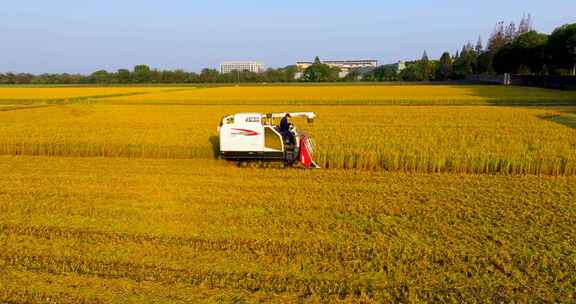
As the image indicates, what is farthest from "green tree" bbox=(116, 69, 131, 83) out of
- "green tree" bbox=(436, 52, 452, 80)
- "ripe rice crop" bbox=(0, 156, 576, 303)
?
"ripe rice crop" bbox=(0, 156, 576, 303)

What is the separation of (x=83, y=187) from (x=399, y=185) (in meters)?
8.49

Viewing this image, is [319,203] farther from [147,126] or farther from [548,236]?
[147,126]

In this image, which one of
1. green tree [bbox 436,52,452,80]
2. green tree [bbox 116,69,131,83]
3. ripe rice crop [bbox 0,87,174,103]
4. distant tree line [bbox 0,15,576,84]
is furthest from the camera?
green tree [bbox 436,52,452,80]

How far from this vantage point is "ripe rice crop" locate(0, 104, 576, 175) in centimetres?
1271

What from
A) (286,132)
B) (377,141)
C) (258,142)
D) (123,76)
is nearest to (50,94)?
(258,142)

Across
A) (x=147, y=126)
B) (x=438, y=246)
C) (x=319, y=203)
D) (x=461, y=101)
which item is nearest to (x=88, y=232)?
(x=319, y=203)

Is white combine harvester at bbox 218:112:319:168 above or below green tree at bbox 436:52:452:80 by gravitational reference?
below

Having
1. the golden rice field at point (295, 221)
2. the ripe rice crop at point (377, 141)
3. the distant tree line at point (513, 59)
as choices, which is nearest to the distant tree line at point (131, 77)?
the distant tree line at point (513, 59)

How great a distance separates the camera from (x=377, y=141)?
14.7 m

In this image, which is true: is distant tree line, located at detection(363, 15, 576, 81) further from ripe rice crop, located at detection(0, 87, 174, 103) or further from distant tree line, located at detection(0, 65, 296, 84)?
ripe rice crop, located at detection(0, 87, 174, 103)

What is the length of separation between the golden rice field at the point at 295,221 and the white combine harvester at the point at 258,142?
1.54 ft

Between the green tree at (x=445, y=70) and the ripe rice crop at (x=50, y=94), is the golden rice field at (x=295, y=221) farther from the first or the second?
the green tree at (x=445, y=70)

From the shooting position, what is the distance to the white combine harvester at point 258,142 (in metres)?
12.4

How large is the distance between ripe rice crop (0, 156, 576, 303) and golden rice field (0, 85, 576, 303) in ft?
0.10
